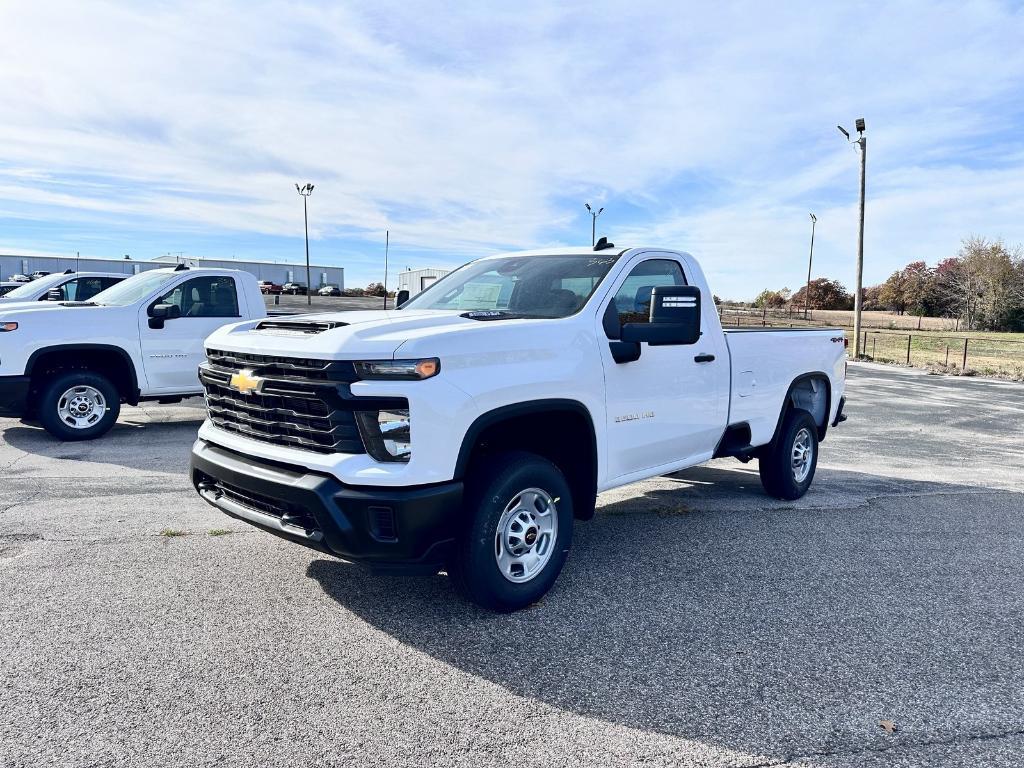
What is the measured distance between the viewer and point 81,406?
880cm

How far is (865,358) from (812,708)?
24295 millimetres

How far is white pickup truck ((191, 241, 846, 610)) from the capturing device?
3.57 m

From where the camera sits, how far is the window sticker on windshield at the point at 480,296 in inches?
201

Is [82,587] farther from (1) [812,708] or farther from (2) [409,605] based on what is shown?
(1) [812,708]

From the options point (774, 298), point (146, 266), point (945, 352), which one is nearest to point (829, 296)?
point (774, 298)

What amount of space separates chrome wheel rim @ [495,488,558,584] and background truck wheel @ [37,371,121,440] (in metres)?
6.68

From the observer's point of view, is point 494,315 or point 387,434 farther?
point 494,315

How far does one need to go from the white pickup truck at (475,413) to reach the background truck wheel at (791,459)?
4.16 feet

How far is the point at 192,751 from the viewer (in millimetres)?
2838

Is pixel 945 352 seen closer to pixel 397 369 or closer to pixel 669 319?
pixel 669 319

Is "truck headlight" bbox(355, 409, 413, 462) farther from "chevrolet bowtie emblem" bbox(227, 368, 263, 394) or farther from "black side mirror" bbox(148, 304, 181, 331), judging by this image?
"black side mirror" bbox(148, 304, 181, 331)

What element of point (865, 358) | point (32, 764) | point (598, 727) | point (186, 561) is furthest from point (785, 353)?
point (865, 358)

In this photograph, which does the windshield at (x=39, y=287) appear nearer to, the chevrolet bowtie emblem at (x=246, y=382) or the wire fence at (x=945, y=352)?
the chevrolet bowtie emblem at (x=246, y=382)

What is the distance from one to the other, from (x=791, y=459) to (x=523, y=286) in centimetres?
306
